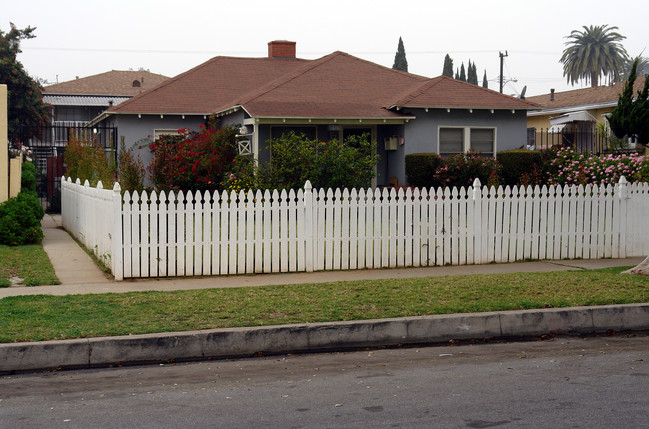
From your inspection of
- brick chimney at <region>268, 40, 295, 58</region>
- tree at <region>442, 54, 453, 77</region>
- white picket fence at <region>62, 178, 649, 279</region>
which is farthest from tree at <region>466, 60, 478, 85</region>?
white picket fence at <region>62, 178, 649, 279</region>

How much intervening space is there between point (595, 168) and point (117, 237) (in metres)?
13.8

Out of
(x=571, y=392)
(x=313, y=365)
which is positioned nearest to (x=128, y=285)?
(x=313, y=365)

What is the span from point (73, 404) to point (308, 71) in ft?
66.5

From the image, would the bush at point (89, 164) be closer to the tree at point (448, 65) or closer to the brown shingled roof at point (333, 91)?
the brown shingled roof at point (333, 91)

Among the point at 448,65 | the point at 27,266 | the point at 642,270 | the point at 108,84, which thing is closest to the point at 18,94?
the point at 108,84

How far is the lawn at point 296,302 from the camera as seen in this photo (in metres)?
7.91

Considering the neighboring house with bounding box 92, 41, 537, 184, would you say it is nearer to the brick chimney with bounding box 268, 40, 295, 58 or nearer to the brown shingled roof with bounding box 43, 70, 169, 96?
the brick chimney with bounding box 268, 40, 295, 58

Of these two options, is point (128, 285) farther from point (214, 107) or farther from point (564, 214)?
point (214, 107)

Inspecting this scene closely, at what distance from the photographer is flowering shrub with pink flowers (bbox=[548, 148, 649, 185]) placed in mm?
18375

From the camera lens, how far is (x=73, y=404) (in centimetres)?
594

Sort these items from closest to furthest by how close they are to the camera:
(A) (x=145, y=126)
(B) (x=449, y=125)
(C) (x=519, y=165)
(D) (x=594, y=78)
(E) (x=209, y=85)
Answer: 1. (C) (x=519, y=165)
2. (B) (x=449, y=125)
3. (A) (x=145, y=126)
4. (E) (x=209, y=85)
5. (D) (x=594, y=78)

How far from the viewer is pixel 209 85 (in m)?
26.9

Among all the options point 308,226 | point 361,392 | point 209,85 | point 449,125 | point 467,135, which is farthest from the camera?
point 209,85

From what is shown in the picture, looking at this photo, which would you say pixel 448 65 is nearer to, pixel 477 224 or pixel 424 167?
pixel 424 167
